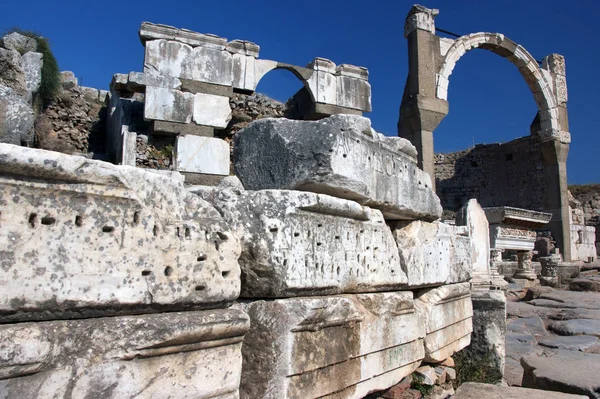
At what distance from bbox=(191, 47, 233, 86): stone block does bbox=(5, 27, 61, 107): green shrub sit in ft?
8.99

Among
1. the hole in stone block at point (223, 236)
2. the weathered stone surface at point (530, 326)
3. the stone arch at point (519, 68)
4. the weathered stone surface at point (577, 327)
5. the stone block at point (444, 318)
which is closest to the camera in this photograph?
the hole in stone block at point (223, 236)

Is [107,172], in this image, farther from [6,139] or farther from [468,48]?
[468,48]

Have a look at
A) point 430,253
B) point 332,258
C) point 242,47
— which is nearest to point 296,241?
point 332,258

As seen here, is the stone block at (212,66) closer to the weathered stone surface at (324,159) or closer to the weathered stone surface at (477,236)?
the weathered stone surface at (477,236)

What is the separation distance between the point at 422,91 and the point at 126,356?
12.3m

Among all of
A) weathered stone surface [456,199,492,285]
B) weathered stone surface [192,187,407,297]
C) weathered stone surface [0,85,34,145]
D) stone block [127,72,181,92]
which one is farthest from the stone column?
weathered stone surface [0,85,34,145]

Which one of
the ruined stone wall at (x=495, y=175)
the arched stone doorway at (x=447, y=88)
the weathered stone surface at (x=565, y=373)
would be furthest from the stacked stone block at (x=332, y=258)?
the ruined stone wall at (x=495, y=175)

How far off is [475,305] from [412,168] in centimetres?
181

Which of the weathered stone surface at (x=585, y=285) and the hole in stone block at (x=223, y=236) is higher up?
the hole in stone block at (x=223, y=236)

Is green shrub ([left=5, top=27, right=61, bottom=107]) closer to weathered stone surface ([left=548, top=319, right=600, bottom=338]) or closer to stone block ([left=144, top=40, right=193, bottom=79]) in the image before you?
stone block ([left=144, top=40, right=193, bottom=79])

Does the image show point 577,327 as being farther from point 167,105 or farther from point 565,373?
point 167,105

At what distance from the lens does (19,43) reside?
779 centimetres

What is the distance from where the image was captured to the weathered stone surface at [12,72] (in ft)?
21.2

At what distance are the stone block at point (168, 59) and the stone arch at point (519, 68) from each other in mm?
7612
